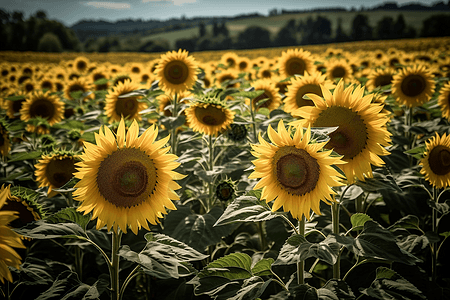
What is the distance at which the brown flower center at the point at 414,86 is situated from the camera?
13.8 feet

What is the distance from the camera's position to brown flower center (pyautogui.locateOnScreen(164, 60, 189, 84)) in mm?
3602

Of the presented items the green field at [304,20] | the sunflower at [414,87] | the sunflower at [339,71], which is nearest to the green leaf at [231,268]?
the sunflower at [414,87]

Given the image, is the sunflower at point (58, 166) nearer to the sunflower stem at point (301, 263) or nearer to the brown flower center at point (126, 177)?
the brown flower center at point (126, 177)

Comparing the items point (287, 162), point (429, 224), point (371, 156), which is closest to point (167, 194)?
point (287, 162)

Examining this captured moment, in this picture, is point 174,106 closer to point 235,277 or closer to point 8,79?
point 235,277

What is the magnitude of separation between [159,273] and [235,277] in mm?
543

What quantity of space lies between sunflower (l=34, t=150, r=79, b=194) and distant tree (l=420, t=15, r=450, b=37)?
6261 centimetres

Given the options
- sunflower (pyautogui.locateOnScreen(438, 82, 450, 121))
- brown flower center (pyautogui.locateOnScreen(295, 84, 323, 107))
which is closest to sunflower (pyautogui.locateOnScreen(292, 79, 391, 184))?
brown flower center (pyautogui.locateOnScreen(295, 84, 323, 107))

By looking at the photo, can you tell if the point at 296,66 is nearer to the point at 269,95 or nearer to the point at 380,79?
the point at 269,95

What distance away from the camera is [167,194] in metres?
1.80

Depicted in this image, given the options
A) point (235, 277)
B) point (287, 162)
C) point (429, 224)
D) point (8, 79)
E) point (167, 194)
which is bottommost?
point (429, 224)

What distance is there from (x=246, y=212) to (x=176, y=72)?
230 centimetres

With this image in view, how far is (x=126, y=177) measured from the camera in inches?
67.2

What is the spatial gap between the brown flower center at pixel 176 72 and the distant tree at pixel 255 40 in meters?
64.2
